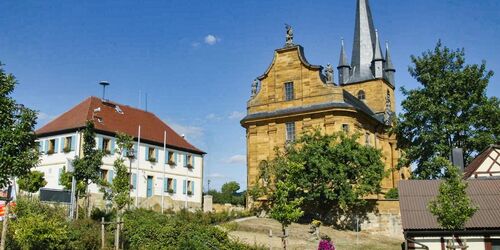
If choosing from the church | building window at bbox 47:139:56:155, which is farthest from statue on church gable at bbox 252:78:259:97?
building window at bbox 47:139:56:155

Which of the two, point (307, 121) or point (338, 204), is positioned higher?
point (307, 121)

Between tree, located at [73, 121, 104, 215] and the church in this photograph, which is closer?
tree, located at [73, 121, 104, 215]

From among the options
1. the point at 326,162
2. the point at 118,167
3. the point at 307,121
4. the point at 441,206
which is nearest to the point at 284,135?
the point at 307,121

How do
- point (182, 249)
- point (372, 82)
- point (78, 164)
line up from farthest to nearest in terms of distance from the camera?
point (372, 82), point (78, 164), point (182, 249)

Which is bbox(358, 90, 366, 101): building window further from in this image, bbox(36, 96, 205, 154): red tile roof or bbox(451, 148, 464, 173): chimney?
bbox(451, 148, 464, 173): chimney

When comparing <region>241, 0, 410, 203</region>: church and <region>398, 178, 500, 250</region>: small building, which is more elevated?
<region>241, 0, 410, 203</region>: church

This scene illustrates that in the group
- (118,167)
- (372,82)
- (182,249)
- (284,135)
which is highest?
(372,82)

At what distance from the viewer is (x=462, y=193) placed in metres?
19.3

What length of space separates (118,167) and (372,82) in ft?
135

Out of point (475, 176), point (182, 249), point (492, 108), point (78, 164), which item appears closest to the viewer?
point (182, 249)

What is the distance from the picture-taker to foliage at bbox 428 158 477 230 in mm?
19078

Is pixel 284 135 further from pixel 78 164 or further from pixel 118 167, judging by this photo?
pixel 118 167

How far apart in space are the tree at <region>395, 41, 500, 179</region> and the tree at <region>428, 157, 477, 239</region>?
53.3ft

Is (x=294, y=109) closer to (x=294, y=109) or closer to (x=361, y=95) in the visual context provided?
(x=294, y=109)
